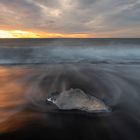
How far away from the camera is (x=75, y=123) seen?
4.12 metres

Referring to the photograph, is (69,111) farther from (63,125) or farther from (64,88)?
(64,88)

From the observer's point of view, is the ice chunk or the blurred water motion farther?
the ice chunk

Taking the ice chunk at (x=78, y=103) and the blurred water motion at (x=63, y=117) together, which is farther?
the ice chunk at (x=78, y=103)

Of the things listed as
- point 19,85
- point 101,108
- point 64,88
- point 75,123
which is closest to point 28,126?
point 75,123

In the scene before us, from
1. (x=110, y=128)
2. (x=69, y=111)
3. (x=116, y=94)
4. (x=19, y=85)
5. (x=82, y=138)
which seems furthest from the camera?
(x=19, y=85)

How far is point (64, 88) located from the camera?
6.55 meters

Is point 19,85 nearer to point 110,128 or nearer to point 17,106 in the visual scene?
point 17,106

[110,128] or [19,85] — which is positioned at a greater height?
[110,128]

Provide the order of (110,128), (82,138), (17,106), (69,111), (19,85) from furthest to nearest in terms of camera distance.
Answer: (19,85), (17,106), (69,111), (110,128), (82,138)

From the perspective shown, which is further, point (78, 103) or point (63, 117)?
point (78, 103)

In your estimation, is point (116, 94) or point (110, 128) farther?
point (116, 94)

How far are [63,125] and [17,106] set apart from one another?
4.73 feet

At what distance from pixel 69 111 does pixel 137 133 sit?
1.44 meters

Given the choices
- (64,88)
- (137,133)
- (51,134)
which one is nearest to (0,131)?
(51,134)
